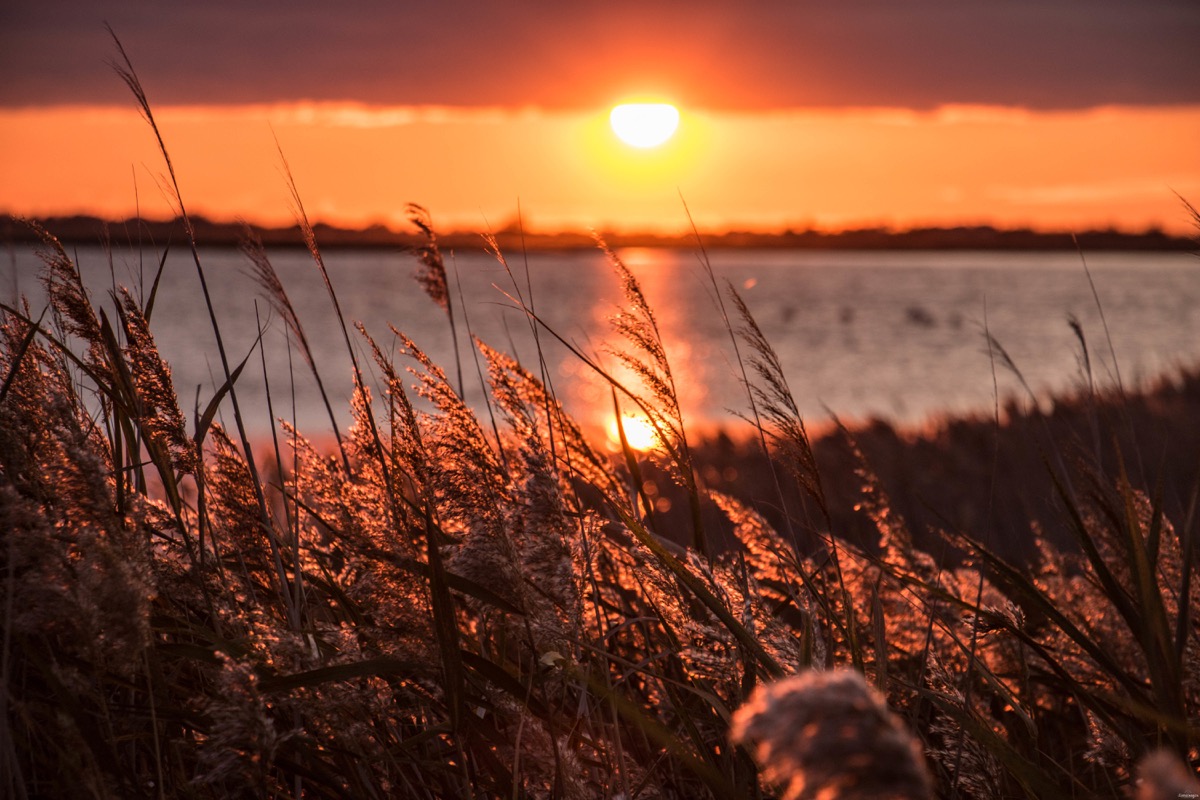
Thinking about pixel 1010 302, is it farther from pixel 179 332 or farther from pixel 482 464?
pixel 482 464

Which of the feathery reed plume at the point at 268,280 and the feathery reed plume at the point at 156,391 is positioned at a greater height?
the feathery reed plume at the point at 268,280

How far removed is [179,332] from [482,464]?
41581 millimetres

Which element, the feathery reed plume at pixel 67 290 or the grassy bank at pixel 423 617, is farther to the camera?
the feathery reed plume at pixel 67 290

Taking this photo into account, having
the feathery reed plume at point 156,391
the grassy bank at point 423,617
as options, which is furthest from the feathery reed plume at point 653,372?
the feathery reed plume at point 156,391

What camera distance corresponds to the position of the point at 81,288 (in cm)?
207

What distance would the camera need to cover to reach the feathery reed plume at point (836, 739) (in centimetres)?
74

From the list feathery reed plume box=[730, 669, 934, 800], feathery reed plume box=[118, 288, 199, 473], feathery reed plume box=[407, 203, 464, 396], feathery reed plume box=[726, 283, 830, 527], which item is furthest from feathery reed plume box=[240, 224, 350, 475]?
feathery reed plume box=[730, 669, 934, 800]

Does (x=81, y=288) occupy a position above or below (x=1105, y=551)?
above

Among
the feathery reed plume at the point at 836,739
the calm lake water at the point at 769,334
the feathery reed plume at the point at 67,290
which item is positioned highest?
the feathery reed plume at the point at 67,290

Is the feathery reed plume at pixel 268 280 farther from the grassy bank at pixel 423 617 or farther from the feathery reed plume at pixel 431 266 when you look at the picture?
the feathery reed plume at pixel 431 266

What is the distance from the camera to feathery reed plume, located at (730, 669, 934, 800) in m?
0.74

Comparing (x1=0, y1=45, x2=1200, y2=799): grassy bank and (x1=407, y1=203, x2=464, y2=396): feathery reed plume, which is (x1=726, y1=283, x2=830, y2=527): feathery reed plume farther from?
(x1=407, y1=203, x2=464, y2=396): feathery reed plume

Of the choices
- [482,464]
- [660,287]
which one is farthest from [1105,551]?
[660,287]

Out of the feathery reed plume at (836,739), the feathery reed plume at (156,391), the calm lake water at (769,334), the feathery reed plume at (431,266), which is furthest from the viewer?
the calm lake water at (769,334)
